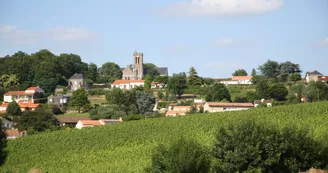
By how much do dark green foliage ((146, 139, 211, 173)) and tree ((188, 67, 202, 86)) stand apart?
206ft

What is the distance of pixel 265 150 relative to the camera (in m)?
34.5

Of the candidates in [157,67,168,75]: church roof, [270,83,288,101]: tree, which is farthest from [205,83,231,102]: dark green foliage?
[157,67,168,75]: church roof

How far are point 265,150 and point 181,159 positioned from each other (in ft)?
18.4

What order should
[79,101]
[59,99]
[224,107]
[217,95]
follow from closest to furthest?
[224,107] → [79,101] → [217,95] → [59,99]

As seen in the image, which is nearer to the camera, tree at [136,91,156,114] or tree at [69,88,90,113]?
tree at [136,91,156,114]

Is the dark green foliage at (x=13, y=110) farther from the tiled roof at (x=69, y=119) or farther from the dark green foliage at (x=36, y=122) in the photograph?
the dark green foliage at (x=36, y=122)

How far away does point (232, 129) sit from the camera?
35375 millimetres

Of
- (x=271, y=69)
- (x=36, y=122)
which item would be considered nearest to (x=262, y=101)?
(x=36, y=122)

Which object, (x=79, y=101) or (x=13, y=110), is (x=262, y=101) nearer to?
(x=79, y=101)

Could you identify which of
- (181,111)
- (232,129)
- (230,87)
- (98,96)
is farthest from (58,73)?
(232,129)

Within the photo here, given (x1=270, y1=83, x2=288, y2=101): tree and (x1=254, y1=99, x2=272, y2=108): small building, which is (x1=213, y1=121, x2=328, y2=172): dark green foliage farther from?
(x1=270, y1=83, x2=288, y2=101): tree

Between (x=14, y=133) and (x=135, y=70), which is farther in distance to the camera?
(x=135, y=70)

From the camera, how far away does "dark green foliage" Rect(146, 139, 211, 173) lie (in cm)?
3155

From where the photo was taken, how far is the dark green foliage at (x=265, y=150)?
110ft
